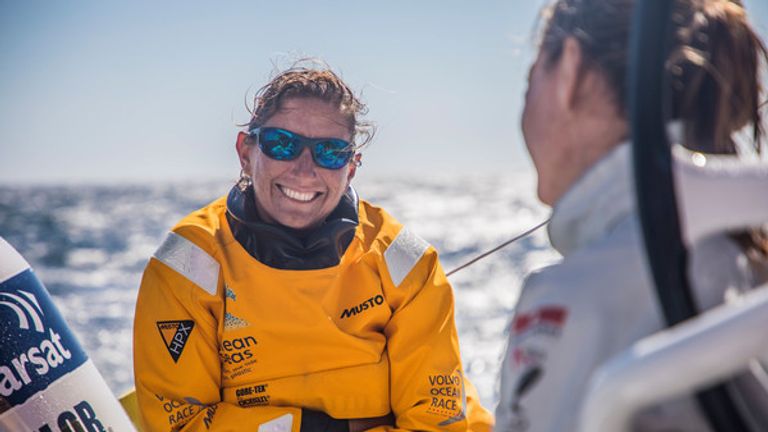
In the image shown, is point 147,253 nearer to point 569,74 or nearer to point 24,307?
point 24,307

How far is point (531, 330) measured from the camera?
35.3 inches

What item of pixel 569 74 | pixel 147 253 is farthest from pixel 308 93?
pixel 147 253

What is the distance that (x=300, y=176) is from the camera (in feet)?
6.91

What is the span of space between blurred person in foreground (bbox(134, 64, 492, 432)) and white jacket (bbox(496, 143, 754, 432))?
119 cm

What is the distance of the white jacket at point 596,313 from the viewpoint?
2.85ft

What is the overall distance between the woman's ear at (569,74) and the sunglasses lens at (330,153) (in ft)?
3.86

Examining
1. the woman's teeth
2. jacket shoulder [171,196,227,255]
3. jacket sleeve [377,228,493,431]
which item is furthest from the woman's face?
jacket sleeve [377,228,493,431]

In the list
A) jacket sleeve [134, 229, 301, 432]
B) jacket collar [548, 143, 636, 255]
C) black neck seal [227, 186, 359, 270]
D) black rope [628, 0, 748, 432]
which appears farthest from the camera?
black neck seal [227, 186, 359, 270]

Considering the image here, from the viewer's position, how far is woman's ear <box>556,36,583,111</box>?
98 cm

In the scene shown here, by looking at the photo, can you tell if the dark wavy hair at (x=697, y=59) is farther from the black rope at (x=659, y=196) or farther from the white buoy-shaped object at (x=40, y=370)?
the white buoy-shaped object at (x=40, y=370)

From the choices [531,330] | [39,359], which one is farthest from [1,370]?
[531,330]

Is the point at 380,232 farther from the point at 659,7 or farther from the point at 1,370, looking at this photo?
the point at 659,7

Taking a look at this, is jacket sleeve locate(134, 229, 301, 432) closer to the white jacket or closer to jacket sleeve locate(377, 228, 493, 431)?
jacket sleeve locate(377, 228, 493, 431)

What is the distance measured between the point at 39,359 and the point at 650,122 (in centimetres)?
158
